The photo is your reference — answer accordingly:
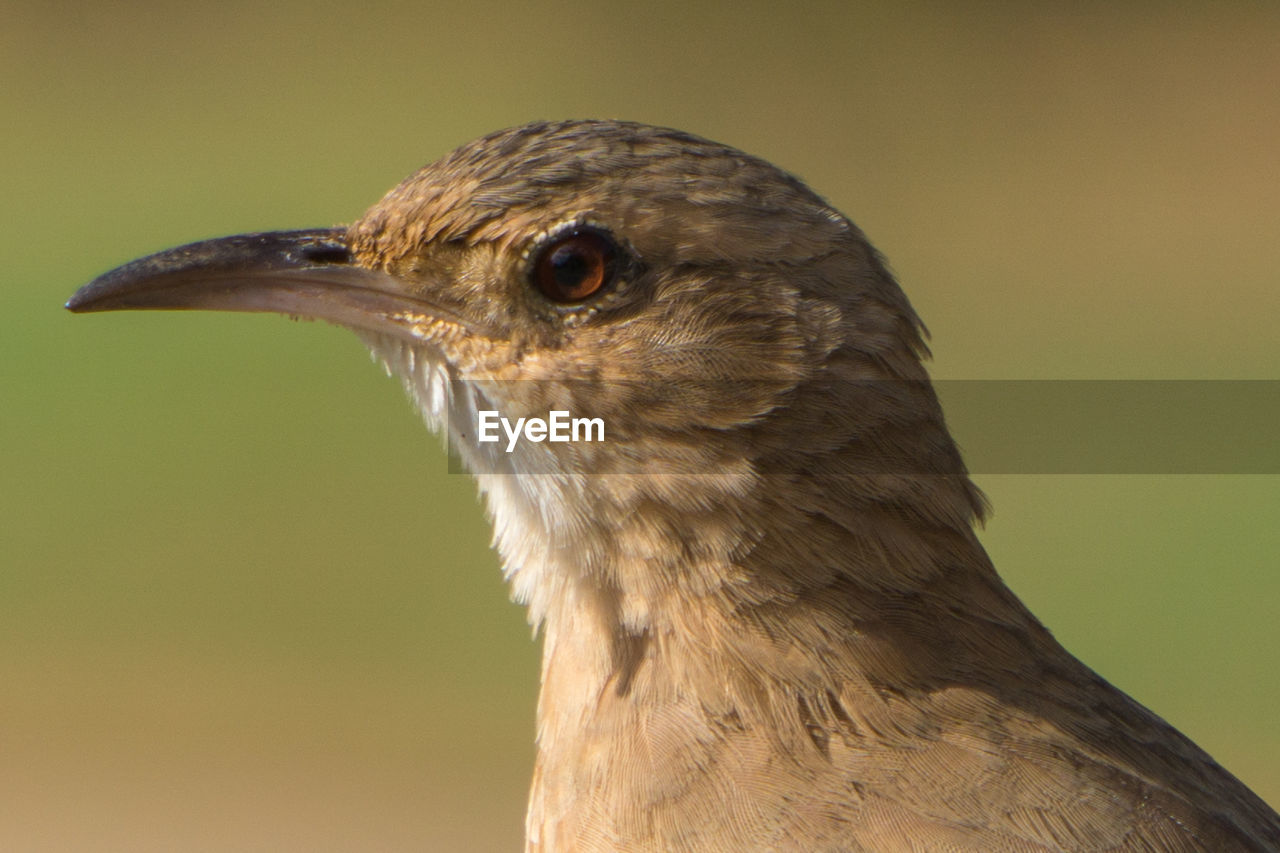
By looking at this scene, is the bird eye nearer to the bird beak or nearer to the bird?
the bird

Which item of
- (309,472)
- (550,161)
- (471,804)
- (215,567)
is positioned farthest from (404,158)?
(550,161)

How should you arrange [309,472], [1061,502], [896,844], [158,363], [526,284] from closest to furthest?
[896,844] < [526,284] < [1061,502] < [309,472] < [158,363]

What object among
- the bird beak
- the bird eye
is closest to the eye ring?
the bird eye

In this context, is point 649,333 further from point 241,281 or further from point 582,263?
point 241,281

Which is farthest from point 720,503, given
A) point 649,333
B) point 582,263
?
point 582,263

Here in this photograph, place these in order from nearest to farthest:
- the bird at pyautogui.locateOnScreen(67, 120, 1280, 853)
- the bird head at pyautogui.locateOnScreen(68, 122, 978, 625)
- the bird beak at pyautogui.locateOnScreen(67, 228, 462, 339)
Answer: the bird at pyautogui.locateOnScreen(67, 120, 1280, 853), the bird head at pyautogui.locateOnScreen(68, 122, 978, 625), the bird beak at pyautogui.locateOnScreen(67, 228, 462, 339)

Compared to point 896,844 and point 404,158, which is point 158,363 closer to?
point 404,158

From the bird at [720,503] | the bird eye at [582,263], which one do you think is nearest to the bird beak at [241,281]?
the bird at [720,503]
